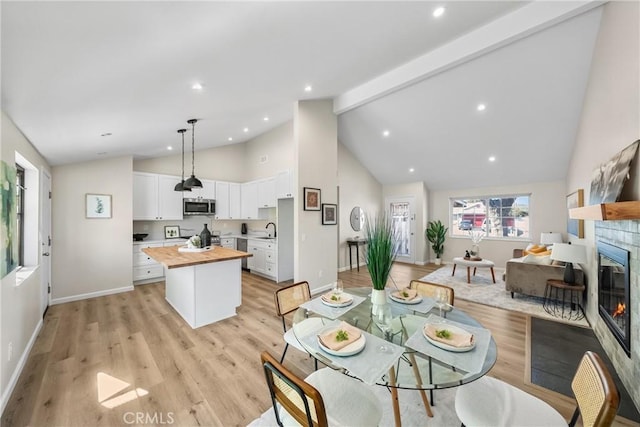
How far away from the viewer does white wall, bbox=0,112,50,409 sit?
195 centimetres

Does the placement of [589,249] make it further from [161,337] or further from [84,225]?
[84,225]

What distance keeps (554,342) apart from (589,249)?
1555mm

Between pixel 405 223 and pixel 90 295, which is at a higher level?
pixel 405 223

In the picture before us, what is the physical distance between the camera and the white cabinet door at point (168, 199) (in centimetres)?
536

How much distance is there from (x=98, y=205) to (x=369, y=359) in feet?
17.1

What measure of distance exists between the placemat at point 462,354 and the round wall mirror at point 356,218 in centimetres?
543

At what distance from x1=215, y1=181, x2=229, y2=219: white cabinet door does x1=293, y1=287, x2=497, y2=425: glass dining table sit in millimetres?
4893

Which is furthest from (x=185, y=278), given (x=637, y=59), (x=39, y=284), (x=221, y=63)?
(x=637, y=59)

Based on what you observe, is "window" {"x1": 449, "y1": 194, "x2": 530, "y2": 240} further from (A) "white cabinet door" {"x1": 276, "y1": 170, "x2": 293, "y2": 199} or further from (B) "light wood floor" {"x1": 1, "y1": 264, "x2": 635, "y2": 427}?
(A) "white cabinet door" {"x1": 276, "y1": 170, "x2": 293, "y2": 199}

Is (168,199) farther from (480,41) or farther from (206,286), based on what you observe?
(480,41)

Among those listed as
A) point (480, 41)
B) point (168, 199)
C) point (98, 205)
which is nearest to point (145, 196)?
point (168, 199)

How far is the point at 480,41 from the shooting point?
3.11m

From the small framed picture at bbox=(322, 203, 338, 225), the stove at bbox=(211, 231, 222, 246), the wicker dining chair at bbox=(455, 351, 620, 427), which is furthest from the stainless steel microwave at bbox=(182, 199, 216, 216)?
the wicker dining chair at bbox=(455, 351, 620, 427)

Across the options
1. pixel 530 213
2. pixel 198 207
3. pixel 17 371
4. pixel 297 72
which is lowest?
pixel 17 371
